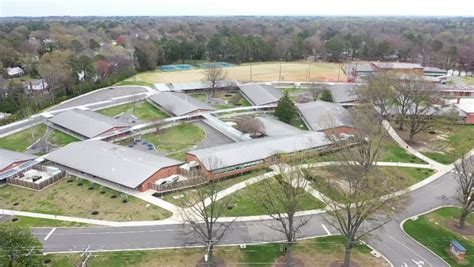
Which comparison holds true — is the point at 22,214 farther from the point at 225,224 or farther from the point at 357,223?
the point at 357,223

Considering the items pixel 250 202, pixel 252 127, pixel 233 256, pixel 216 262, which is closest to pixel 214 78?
pixel 252 127

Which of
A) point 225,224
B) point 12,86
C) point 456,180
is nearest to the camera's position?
point 225,224

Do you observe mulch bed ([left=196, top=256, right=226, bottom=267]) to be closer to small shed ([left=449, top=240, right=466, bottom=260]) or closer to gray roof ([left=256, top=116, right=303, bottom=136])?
small shed ([left=449, top=240, right=466, bottom=260])

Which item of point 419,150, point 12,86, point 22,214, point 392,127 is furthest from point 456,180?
point 12,86

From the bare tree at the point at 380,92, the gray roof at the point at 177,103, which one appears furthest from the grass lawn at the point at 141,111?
the bare tree at the point at 380,92

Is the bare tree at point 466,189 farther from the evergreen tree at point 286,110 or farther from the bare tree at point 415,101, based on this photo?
the evergreen tree at point 286,110

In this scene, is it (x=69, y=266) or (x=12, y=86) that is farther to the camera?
(x=12, y=86)

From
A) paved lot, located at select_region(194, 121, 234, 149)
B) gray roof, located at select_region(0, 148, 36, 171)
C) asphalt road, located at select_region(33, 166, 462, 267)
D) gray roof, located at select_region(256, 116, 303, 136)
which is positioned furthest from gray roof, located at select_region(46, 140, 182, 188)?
gray roof, located at select_region(256, 116, 303, 136)
